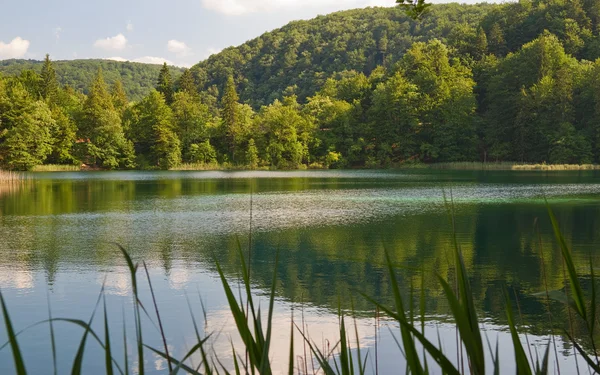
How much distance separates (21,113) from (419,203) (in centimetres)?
3725

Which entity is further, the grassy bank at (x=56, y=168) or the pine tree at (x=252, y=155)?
the pine tree at (x=252, y=155)

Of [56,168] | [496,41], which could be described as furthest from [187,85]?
[496,41]

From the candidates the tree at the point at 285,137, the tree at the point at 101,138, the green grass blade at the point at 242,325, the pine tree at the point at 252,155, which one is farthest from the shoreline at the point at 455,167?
the green grass blade at the point at 242,325

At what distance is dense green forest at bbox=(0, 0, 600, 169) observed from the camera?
5109cm

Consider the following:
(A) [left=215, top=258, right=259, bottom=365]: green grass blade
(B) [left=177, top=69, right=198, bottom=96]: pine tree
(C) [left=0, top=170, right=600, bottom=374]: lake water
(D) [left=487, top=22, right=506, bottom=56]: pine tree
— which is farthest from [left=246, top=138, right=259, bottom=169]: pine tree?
(A) [left=215, top=258, right=259, bottom=365]: green grass blade

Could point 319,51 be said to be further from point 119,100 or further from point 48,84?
point 48,84

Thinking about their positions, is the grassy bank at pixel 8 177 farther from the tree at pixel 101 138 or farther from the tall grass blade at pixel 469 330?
the tall grass blade at pixel 469 330

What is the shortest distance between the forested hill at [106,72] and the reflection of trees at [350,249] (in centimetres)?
9161

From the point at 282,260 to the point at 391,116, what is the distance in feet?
164

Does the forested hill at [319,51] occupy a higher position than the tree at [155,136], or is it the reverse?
the forested hill at [319,51]

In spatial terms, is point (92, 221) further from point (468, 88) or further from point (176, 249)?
point (468, 88)

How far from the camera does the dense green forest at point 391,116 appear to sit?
5109cm

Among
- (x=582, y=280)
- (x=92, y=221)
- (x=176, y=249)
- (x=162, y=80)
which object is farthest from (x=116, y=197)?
(x=162, y=80)

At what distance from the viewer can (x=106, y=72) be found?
112875 mm
